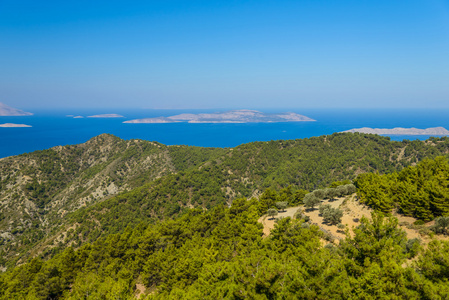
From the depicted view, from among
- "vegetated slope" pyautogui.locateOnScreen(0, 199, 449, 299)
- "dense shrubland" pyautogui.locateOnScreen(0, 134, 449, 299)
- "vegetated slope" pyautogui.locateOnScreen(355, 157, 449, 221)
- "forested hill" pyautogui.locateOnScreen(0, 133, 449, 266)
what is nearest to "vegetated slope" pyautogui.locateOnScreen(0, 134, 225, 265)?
"forested hill" pyautogui.locateOnScreen(0, 133, 449, 266)

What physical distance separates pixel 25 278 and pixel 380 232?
44.2 m

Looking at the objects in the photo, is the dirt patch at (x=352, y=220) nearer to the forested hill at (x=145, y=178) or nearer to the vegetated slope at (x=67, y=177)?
the forested hill at (x=145, y=178)

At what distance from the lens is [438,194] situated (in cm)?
2645

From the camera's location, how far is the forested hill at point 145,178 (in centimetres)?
7478

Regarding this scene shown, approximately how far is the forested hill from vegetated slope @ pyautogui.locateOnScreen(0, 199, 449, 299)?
3512cm

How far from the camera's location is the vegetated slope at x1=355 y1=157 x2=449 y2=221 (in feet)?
88.2

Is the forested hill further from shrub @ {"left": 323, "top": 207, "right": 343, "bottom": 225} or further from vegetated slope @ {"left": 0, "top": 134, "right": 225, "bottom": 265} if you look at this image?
shrub @ {"left": 323, "top": 207, "right": 343, "bottom": 225}

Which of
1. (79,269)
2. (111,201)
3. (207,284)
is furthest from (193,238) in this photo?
(111,201)

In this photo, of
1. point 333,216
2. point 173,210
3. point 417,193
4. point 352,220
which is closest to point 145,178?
point 173,210

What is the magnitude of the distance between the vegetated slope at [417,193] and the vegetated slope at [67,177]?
95.8 meters

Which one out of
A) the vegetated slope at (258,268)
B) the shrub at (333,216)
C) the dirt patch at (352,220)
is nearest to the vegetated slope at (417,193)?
the dirt patch at (352,220)

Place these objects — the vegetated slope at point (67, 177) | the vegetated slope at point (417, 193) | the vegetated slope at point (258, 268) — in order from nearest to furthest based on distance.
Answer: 1. the vegetated slope at point (258, 268)
2. the vegetated slope at point (417, 193)
3. the vegetated slope at point (67, 177)

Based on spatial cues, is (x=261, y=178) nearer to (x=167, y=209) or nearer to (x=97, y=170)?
(x=167, y=209)

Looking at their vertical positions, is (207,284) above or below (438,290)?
below
